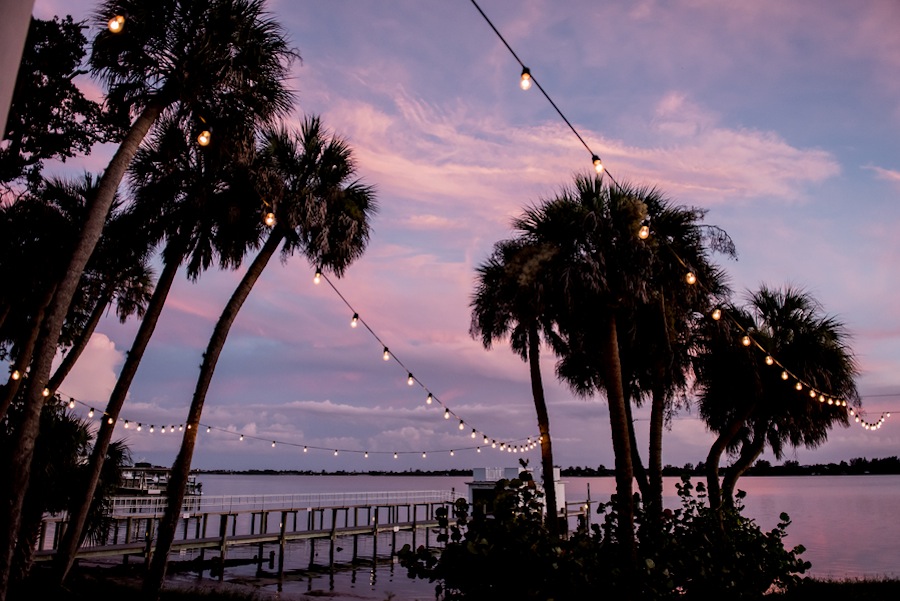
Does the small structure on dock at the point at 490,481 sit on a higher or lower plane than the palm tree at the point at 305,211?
lower

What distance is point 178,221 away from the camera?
17.6m

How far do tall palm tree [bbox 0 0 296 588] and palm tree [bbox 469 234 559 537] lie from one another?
252 inches

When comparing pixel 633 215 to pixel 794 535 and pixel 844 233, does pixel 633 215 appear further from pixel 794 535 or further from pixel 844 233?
pixel 794 535

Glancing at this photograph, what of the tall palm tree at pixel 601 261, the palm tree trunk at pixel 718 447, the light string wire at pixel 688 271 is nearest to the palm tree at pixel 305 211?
the tall palm tree at pixel 601 261

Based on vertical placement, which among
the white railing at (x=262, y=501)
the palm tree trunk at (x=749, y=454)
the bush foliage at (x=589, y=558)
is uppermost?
the palm tree trunk at (x=749, y=454)

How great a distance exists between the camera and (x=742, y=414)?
20.8m

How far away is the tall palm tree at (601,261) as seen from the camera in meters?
13.8

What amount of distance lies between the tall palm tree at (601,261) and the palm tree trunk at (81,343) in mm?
13604

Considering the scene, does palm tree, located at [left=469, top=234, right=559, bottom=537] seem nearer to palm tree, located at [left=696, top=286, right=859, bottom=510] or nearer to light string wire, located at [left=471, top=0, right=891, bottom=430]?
light string wire, located at [left=471, top=0, right=891, bottom=430]

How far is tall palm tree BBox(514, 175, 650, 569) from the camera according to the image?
13805mm

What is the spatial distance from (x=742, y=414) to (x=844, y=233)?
21.3 feet

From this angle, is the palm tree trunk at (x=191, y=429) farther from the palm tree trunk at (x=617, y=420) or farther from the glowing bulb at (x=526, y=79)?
the glowing bulb at (x=526, y=79)

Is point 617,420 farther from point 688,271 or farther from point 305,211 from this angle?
point 305,211

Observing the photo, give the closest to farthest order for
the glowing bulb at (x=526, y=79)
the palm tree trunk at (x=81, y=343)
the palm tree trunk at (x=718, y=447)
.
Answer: the glowing bulb at (x=526, y=79) → the palm tree trunk at (x=81, y=343) → the palm tree trunk at (x=718, y=447)
